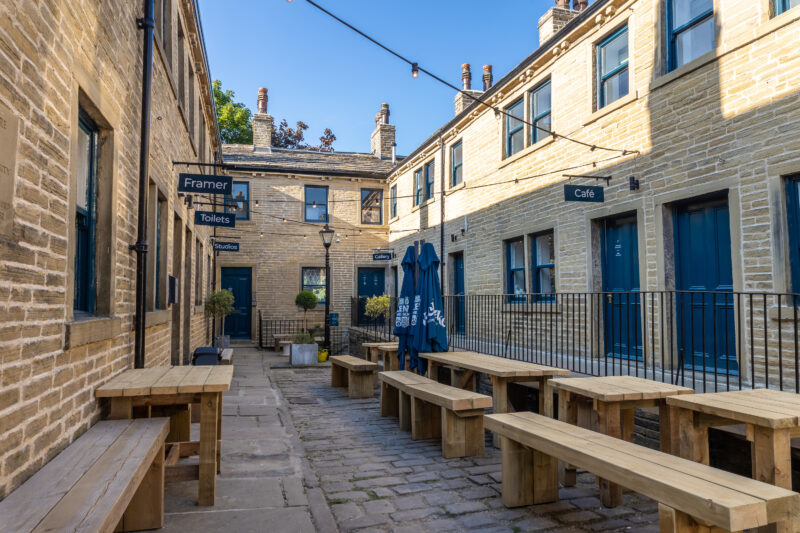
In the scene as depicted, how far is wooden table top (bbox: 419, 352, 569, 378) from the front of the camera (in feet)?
18.5

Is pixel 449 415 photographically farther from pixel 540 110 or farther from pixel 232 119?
pixel 232 119

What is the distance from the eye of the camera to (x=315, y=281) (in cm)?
2067

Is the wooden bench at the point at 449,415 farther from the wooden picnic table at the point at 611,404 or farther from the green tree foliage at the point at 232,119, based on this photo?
the green tree foliage at the point at 232,119

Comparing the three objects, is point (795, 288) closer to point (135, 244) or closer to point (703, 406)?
point (703, 406)

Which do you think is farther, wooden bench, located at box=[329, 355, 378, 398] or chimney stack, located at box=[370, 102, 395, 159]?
chimney stack, located at box=[370, 102, 395, 159]

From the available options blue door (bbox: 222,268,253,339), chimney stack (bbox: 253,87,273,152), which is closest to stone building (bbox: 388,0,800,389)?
blue door (bbox: 222,268,253,339)

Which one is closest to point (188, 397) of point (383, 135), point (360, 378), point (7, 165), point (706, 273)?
point (7, 165)

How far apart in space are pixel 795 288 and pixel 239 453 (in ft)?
19.2

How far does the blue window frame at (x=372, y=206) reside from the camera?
2122 centimetres

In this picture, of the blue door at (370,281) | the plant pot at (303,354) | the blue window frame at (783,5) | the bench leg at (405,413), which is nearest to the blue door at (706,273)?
the blue window frame at (783,5)

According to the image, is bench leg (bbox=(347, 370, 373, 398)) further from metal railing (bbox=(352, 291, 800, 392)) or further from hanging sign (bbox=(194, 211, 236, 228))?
hanging sign (bbox=(194, 211, 236, 228))

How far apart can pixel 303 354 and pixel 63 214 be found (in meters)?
10.4

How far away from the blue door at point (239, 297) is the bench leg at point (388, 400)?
43.7ft

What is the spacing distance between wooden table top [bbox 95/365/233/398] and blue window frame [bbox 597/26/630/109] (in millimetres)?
7271
